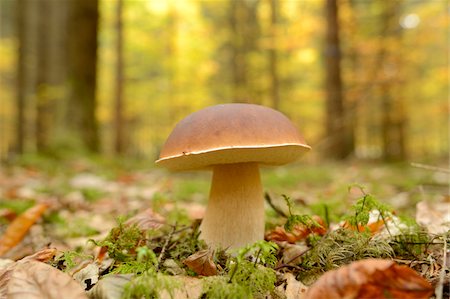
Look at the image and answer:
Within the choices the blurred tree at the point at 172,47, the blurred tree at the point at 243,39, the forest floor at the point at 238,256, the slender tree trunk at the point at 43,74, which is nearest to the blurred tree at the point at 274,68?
the blurred tree at the point at 243,39

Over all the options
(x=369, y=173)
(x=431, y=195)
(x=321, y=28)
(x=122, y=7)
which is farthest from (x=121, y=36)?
(x=431, y=195)

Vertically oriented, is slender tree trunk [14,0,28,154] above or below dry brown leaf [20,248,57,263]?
above

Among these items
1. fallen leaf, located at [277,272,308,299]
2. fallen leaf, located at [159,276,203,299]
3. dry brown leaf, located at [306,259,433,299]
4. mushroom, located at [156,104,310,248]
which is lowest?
fallen leaf, located at [277,272,308,299]

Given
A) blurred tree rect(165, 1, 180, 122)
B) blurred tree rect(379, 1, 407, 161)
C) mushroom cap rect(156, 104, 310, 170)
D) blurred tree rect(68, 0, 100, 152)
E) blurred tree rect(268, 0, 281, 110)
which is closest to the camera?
mushroom cap rect(156, 104, 310, 170)

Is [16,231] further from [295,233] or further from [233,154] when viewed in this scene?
[295,233]

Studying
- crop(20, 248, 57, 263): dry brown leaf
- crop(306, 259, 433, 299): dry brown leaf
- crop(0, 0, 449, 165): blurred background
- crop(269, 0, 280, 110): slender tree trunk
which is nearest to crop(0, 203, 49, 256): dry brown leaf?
crop(20, 248, 57, 263): dry brown leaf

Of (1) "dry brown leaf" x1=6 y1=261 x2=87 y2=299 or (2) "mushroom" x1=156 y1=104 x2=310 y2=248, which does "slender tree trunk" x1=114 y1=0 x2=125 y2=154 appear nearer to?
(2) "mushroom" x1=156 y1=104 x2=310 y2=248

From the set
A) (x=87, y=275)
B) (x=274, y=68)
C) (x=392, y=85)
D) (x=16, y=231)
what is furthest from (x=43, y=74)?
(x=87, y=275)
